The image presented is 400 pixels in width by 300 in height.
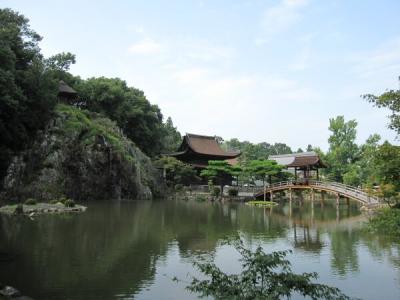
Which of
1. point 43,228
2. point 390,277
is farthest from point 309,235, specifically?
point 43,228

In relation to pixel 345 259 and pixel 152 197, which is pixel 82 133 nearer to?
pixel 152 197

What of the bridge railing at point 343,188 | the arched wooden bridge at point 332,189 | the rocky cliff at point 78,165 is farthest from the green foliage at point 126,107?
the bridge railing at point 343,188

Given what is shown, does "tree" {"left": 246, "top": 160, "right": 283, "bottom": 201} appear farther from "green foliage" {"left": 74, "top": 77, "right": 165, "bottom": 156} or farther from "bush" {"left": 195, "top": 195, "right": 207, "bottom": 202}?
"green foliage" {"left": 74, "top": 77, "right": 165, "bottom": 156}

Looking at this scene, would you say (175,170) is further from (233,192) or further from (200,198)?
(233,192)

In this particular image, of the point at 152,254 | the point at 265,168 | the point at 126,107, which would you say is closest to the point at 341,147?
the point at 265,168

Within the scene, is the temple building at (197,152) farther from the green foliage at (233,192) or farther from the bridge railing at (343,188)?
the bridge railing at (343,188)

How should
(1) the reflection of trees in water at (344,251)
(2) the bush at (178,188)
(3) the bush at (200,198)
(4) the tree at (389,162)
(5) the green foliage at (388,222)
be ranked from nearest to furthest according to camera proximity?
1. (4) the tree at (389,162)
2. (5) the green foliage at (388,222)
3. (1) the reflection of trees in water at (344,251)
4. (3) the bush at (200,198)
5. (2) the bush at (178,188)

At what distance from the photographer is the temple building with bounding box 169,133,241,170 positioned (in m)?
58.6

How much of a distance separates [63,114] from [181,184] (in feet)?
57.4

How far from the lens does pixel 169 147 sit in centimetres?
7431

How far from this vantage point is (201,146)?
60500 millimetres

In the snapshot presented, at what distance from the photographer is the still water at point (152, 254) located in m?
11.5

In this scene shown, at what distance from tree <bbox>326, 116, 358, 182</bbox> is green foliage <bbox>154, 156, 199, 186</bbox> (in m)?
18.6

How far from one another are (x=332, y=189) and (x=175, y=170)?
21.1 meters
